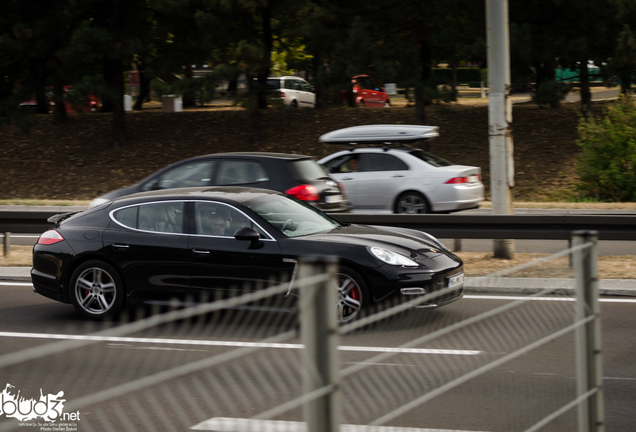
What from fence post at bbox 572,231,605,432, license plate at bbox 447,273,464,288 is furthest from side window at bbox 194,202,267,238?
fence post at bbox 572,231,605,432

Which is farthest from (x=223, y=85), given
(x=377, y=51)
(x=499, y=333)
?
(x=499, y=333)

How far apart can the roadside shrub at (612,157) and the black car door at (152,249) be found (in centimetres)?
1490

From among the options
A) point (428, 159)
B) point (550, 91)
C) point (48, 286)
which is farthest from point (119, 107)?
point (48, 286)

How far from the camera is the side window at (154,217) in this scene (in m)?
7.90

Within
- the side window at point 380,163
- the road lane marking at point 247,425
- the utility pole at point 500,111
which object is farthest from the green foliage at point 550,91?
the road lane marking at point 247,425

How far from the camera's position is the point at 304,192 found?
1099 centimetres

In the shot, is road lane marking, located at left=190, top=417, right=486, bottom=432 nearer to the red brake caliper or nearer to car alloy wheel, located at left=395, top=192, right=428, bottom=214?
the red brake caliper

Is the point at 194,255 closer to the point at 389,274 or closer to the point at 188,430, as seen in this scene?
the point at 389,274

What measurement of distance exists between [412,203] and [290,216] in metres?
7.78

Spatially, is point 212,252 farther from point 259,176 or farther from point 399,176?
point 399,176

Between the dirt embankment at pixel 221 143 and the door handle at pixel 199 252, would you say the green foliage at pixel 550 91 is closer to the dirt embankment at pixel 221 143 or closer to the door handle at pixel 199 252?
the dirt embankment at pixel 221 143

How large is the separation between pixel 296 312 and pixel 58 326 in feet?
20.3

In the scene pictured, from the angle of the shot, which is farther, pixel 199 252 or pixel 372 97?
pixel 372 97

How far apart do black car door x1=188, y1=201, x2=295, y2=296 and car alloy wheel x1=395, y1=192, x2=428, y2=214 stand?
8.02m
